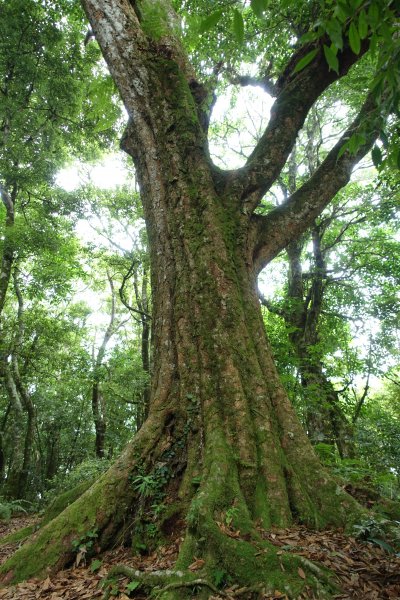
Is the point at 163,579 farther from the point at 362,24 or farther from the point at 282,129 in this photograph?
the point at 282,129

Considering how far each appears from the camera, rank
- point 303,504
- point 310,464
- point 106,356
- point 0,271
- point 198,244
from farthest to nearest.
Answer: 1. point 106,356
2. point 0,271
3. point 198,244
4. point 310,464
5. point 303,504

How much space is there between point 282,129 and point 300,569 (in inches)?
197

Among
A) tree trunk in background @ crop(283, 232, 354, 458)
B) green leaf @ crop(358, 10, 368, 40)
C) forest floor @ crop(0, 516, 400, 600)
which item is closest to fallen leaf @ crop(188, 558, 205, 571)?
forest floor @ crop(0, 516, 400, 600)

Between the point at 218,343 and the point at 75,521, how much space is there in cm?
207

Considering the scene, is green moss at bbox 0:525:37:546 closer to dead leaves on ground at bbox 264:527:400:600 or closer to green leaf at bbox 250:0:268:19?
dead leaves on ground at bbox 264:527:400:600

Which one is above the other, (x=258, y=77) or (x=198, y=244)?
(x=258, y=77)

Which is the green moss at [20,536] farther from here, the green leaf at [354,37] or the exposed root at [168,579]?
the green leaf at [354,37]

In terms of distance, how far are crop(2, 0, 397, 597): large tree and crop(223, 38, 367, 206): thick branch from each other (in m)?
0.02

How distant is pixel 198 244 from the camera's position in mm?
4367

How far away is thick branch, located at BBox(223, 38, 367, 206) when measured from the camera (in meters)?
5.03

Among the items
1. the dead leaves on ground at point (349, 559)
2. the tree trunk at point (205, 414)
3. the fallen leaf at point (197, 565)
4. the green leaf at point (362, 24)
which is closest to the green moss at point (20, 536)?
the tree trunk at point (205, 414)

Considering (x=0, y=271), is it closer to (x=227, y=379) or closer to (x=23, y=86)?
(x=23, y=86)

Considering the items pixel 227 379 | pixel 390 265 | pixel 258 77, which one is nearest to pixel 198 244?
pixel 227 379

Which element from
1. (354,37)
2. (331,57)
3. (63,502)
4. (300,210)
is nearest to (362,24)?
(354,37)
